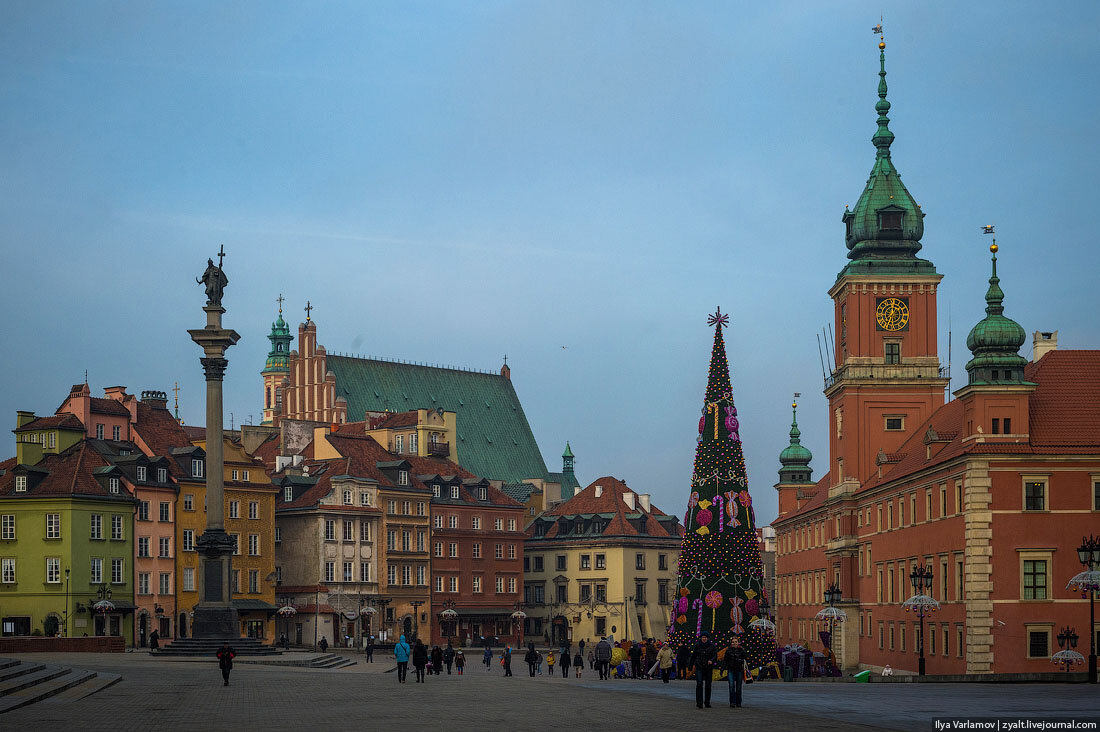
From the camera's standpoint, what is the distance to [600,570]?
138 m

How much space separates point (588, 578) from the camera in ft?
456

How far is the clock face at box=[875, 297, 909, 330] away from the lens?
94375 millimetres

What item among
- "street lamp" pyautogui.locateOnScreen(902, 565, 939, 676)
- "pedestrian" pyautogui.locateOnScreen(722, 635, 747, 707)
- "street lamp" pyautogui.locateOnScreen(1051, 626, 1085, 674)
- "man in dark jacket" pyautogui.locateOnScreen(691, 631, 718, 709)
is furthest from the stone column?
"pedestrian" pyautogui.locateOnScreen(722, 635, 747, 707)

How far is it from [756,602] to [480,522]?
214 ft

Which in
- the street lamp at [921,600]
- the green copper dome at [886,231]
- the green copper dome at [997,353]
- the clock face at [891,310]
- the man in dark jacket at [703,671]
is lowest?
the street lamp at [921,600]

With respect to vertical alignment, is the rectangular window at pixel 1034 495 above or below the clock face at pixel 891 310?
below

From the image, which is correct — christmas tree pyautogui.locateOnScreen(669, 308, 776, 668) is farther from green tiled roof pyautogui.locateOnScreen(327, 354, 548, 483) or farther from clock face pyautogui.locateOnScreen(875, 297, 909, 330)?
green tiled roof pyautogui.locateOnScreen(327, 354, 548, 483)

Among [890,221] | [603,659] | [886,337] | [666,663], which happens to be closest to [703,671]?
[666,663]

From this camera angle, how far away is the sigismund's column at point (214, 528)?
71750 mm

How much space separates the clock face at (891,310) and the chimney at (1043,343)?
14.7m

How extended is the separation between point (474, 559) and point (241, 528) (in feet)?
80.9

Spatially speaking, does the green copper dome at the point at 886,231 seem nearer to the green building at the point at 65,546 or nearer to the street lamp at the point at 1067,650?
the street lamp at the point at 1067,650


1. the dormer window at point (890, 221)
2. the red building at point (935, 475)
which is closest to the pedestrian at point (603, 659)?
the red building at point (935, 475)

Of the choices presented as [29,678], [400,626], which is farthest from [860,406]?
[29,678]
